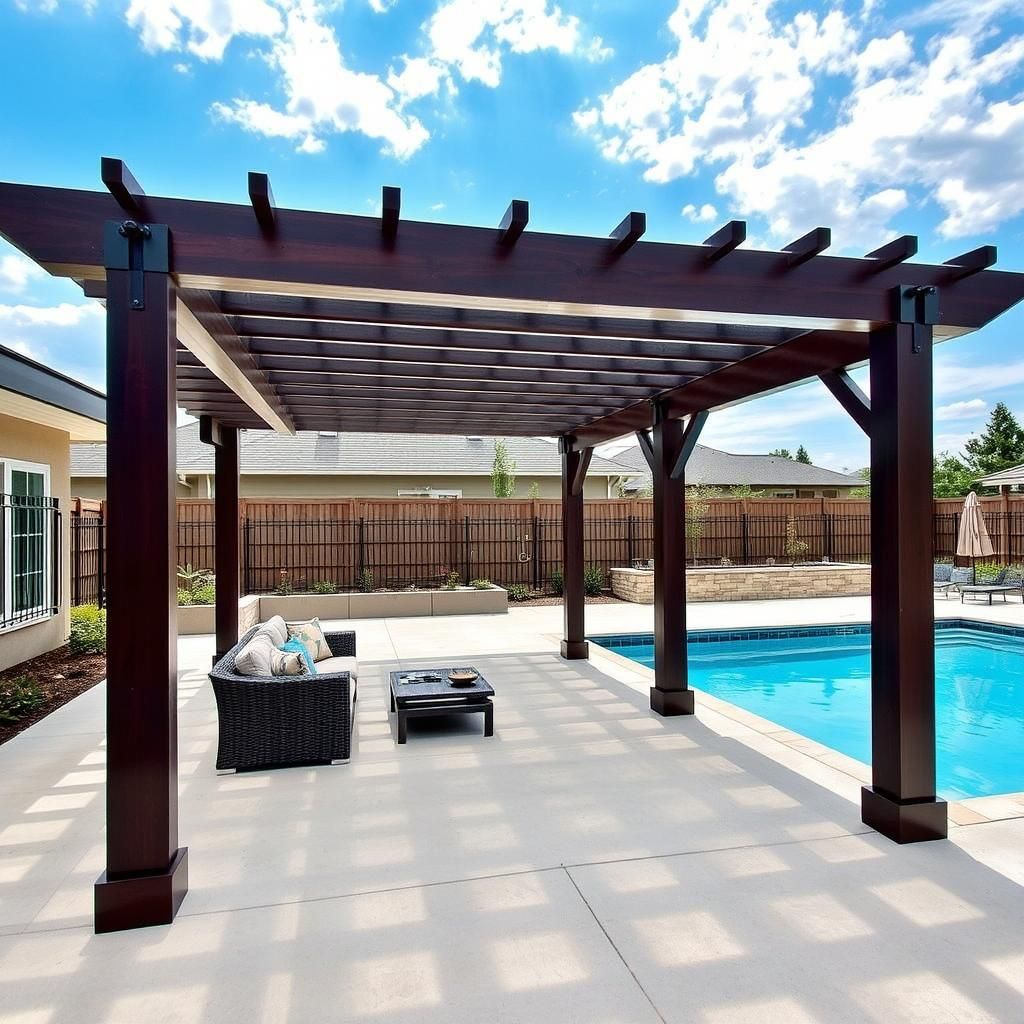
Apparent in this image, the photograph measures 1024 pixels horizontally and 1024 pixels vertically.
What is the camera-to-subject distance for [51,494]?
8.18m

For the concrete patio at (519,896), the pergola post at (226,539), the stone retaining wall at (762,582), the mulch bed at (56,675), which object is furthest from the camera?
the stone retaining wall at (762,582)

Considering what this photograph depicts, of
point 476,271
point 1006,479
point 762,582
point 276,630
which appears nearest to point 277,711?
point 276,630

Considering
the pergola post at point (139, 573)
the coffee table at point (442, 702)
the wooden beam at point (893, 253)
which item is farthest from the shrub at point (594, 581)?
the pergola post at point (139, 573)

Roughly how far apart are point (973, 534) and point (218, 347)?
14755 millimetres

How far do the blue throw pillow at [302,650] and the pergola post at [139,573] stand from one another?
6.44 ft

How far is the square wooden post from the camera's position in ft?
18.8

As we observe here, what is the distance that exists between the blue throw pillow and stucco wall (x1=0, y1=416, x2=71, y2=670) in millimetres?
3585

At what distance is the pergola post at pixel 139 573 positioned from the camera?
269cm

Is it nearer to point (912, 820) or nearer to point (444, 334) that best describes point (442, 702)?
point (444, 334)

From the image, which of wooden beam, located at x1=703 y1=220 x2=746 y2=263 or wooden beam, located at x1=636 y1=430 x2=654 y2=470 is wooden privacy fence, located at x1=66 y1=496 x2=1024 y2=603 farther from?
wooden beam, located at x1=703 y1=220 x2=746 y2=263

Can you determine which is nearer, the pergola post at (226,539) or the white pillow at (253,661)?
the white pillow at (253,661)

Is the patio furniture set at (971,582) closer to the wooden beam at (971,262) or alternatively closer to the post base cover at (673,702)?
the post base cover at (673,702)

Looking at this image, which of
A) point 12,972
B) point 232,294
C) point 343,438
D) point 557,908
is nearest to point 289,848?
point 12,972

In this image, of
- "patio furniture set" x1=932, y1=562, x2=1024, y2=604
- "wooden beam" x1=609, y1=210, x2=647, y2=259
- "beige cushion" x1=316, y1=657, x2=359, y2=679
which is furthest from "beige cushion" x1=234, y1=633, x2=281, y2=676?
"patio furniture set" x1=932, y1=562, x2=1024, y2=604
